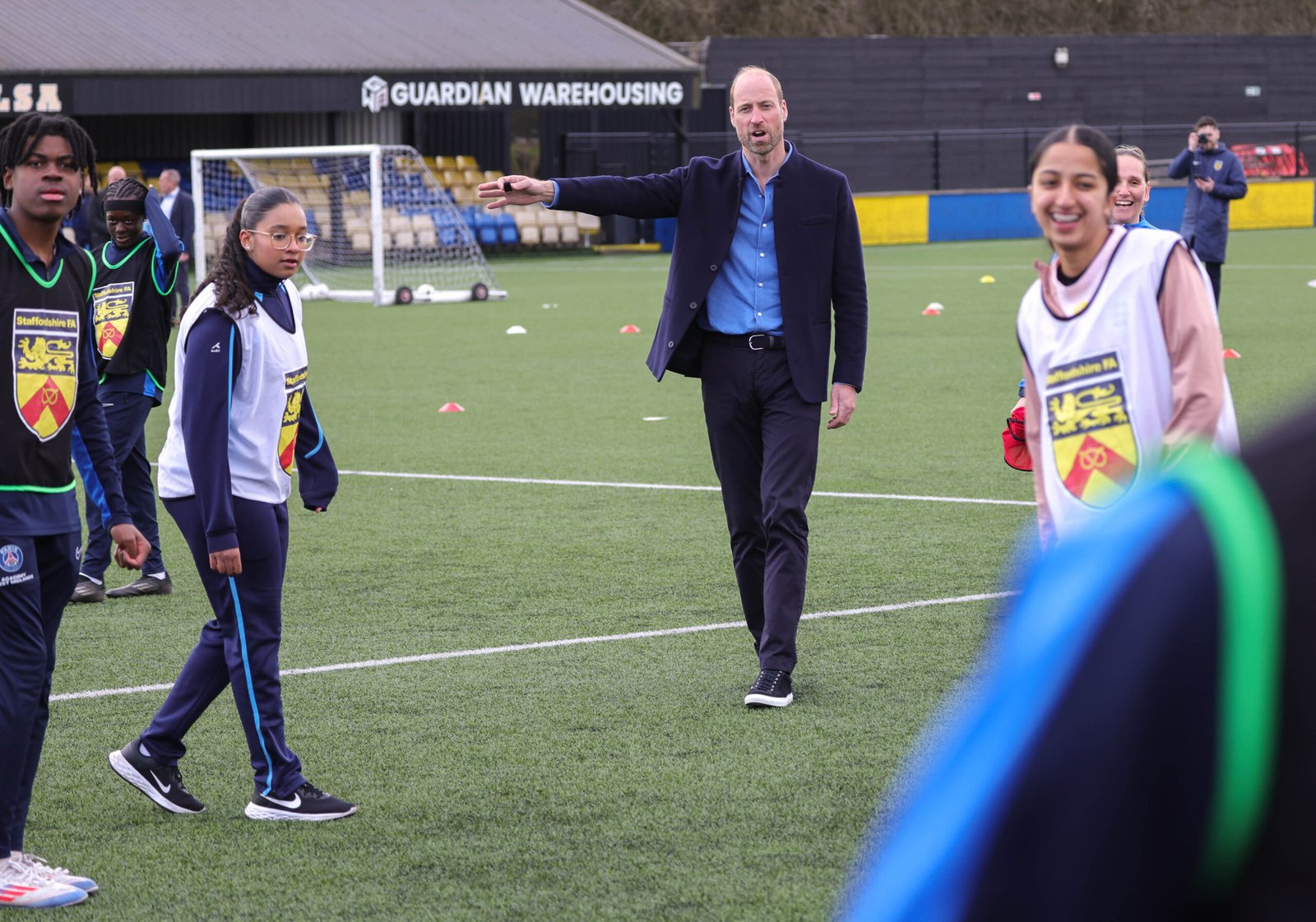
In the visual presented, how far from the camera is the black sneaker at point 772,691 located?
604 cm

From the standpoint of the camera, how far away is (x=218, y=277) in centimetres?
480

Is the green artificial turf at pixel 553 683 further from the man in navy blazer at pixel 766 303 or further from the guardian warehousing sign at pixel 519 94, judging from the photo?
the guardian warehousing sign at pixel 519 94

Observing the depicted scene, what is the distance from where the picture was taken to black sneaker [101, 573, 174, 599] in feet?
A: 27.1

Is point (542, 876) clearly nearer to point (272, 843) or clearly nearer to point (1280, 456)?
point (272, 843)

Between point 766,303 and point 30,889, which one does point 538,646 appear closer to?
point 766,303

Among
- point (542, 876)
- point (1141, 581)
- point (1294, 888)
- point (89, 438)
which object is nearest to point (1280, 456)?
point (1141, 581)

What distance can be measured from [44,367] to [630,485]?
6777mm

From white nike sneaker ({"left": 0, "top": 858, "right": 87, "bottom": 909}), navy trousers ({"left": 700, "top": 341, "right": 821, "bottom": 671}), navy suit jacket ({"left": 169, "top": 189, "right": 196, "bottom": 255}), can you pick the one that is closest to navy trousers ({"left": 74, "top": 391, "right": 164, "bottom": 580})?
navy trousers ({"left": 700, "top": 341, "right": 821, "bottom": 671})

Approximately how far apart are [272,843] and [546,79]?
33757 millimetres

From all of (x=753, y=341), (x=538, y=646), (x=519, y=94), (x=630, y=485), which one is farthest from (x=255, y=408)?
(x=519, y=94)

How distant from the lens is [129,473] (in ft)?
27.1

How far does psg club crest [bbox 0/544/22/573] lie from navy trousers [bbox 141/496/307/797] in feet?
1.87

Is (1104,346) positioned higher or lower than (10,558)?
higher

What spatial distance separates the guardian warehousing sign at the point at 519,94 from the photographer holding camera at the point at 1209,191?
66.6ft
